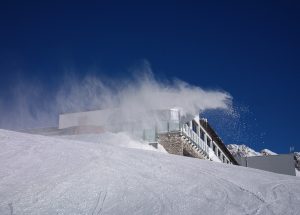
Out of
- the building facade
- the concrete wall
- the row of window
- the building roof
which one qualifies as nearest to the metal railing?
the building facade

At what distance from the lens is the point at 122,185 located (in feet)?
18.1

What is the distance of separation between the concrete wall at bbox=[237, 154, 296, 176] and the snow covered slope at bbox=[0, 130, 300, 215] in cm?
4302

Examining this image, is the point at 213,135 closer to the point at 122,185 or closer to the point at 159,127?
the point at 159,127

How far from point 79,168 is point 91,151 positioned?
1291mm

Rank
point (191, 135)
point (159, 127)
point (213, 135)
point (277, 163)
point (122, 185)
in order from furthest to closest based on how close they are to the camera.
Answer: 1. point (277, 163)
2. point (213, 135)
3. point (191, 135)
4. point (159, 127)
5. point (122, 185)

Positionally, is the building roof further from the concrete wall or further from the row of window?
the concrete wall

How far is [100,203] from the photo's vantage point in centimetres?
Result: 484

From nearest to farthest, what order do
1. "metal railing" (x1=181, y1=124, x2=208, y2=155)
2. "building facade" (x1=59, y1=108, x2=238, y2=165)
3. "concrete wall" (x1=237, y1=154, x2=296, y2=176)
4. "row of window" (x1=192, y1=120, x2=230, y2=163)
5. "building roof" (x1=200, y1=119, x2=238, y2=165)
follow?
"building facade" (x1=59, y1=108, x2=238, y2=165) → "metal railing" (x1=181, y1=124, x2=208, y2=155) → "row of window" (x1=192, y1=120, x2=230, y2=163) → "building roof" (x1=200, y1=119, x2=238, y2=165) → "concrete wall" (x1=237, y1=154, x2=296, y2=176)

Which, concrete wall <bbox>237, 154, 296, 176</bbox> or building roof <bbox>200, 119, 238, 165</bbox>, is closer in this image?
building roof <bbox>200, 119, 238, 165</bbox>

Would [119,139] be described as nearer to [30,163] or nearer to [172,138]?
[172,138]

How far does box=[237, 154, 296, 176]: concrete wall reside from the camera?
47.6 metres

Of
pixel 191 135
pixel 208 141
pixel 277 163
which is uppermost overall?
pixel 191 135

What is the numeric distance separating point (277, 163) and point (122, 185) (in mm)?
46469

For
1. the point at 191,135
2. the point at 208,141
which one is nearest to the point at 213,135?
the point at 208,141
